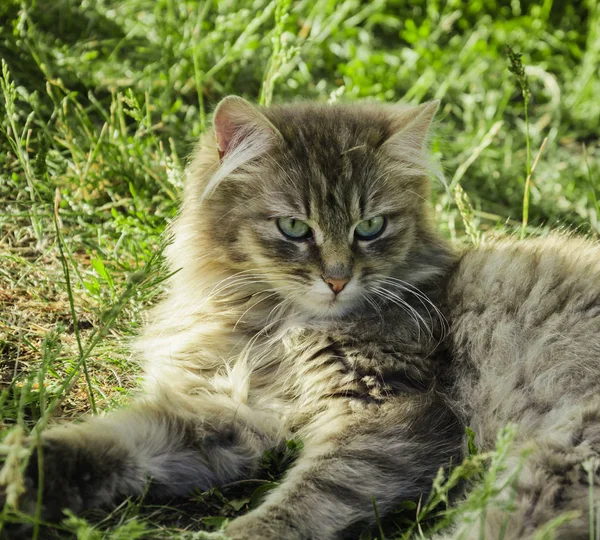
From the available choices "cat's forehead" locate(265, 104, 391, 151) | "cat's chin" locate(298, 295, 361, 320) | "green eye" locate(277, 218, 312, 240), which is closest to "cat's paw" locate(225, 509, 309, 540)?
"cat's chin" locate(298, 295, 361, 320)

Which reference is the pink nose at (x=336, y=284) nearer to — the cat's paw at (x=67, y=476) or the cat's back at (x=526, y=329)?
the cat's back at (x=526, y=329)

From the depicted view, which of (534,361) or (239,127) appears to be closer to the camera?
(534,361)

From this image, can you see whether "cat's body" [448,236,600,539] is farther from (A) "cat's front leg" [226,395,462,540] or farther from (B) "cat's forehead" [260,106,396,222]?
(B) "cat's forehead" [260,106,396,222]

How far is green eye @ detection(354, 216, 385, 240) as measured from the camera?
253 centimetres

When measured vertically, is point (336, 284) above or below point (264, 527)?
above

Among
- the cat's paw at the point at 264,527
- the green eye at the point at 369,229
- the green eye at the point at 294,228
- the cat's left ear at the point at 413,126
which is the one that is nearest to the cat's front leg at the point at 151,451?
the cat's paw at the point at 264,527

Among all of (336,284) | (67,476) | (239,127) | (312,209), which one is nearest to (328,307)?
(336,284)

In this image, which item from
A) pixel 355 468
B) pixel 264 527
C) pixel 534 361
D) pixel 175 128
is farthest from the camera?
pixel 175 128

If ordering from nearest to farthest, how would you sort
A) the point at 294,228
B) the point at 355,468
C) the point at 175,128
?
the point at 355,468 → the point at 294,228 → the point at 175,128

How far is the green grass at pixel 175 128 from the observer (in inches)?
103

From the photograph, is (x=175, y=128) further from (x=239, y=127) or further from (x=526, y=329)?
(x=526, y=329)

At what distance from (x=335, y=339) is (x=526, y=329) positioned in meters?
0.67

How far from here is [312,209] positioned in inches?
96.8

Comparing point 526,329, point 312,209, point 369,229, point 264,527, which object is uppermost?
point 312,209
